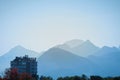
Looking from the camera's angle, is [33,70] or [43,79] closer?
[43,79]

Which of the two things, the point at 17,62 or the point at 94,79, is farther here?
the point at 17,62

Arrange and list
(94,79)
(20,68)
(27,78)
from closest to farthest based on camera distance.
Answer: (27,78) → (94,79) → (20,68)

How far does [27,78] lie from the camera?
96062 millimetres

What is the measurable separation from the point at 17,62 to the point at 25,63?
216 inches

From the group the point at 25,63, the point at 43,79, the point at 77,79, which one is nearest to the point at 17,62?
the point at 25,63

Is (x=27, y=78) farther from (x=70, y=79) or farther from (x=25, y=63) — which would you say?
(x=25, y=63)

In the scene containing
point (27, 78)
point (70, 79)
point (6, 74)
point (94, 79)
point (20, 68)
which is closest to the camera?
point (6, 74)

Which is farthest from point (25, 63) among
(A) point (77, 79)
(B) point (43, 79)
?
(A) point (77, 79)

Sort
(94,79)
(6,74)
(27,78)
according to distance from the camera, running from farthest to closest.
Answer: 1. (94,79)
2. (27,78)
3. (6,74)

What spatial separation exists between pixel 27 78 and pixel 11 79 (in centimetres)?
736

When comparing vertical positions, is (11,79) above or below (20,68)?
below

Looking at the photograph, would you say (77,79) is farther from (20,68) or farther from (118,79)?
(20,68)

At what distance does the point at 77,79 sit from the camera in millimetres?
108812

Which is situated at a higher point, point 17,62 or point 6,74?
point 17,62
